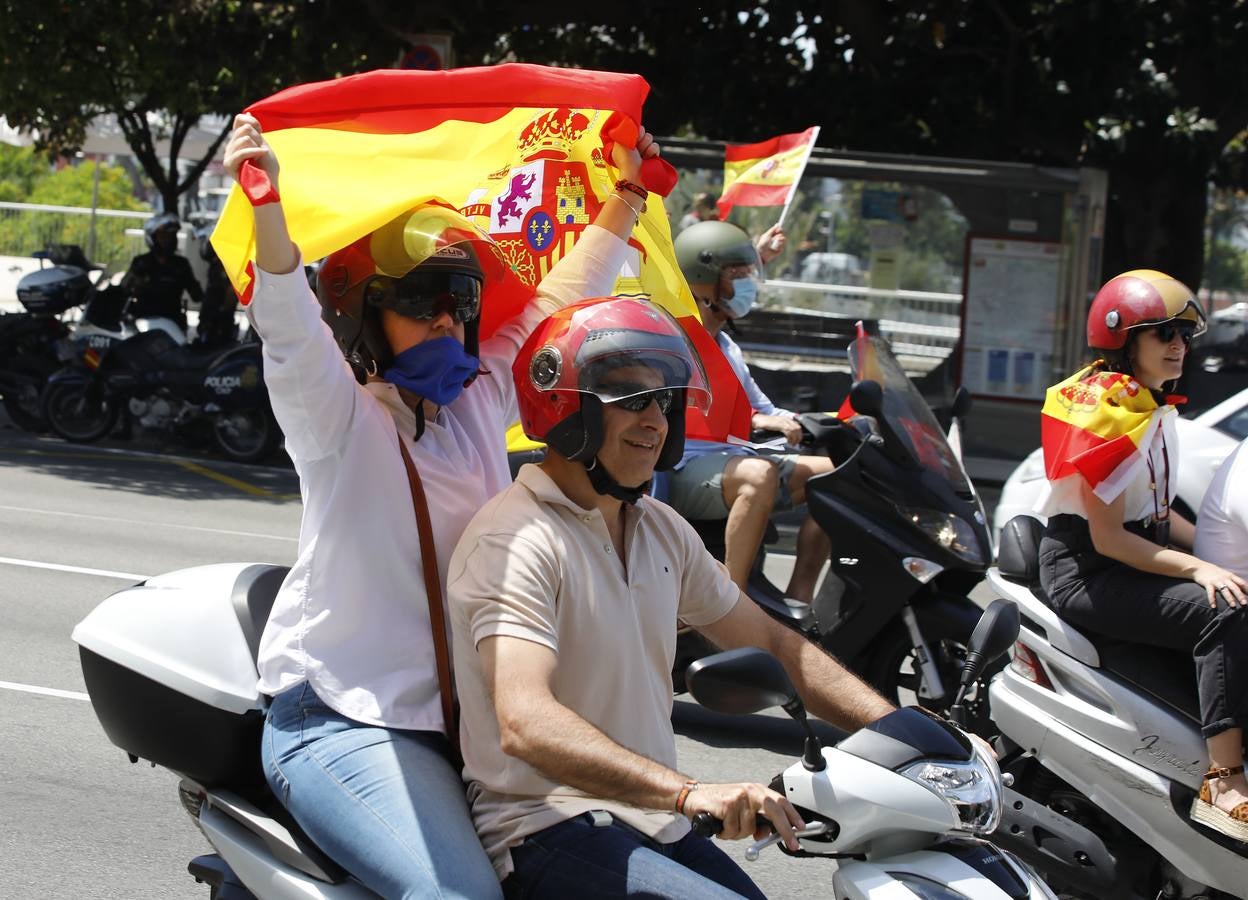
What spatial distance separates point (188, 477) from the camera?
12938 mm

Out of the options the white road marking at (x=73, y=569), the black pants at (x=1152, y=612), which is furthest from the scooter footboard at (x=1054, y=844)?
the white road marking at (x=73, y=569)

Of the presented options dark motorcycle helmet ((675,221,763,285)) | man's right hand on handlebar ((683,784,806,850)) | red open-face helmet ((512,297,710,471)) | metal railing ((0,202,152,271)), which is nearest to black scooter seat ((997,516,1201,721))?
red open-face helmet ((512,297,710,471))

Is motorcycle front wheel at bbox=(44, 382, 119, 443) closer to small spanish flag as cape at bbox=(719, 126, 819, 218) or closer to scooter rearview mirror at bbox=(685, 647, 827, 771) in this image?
small spanish flag as cape at bbox=(719, 126, 819, 218)

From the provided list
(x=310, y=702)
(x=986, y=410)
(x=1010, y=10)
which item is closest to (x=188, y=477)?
(x=986, y=410)

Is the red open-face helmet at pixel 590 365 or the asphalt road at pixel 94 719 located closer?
the red open-face helmet at pixel 590 365

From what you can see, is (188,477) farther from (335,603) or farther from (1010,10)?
(335,603)

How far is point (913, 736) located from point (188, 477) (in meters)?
11.1

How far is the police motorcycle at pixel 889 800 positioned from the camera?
241cm

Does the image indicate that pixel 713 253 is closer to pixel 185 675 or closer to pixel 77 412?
pixel 185 675

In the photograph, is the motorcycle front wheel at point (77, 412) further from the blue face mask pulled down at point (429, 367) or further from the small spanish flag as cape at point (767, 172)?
the blue face mask pulled down at point (429, 367)

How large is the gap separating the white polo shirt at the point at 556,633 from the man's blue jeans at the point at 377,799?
0.24 ft

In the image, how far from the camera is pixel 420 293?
9.69ft

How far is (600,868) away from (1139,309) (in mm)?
2471

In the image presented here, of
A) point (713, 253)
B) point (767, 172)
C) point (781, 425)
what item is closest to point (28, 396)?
point (767, 172)
